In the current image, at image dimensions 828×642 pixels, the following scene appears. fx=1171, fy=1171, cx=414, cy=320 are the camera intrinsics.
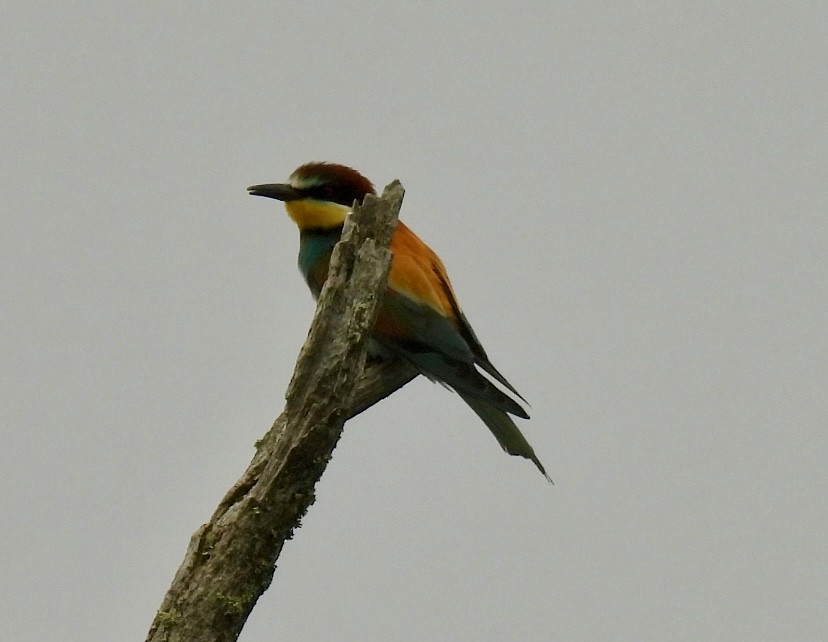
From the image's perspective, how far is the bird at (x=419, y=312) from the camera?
442cm

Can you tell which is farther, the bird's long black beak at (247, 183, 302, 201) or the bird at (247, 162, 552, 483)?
the bird's long black beak at (247, 183, 302, 201)

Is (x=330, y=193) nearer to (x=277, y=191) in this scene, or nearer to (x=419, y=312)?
(x=277, y=191)

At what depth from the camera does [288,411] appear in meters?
3.25

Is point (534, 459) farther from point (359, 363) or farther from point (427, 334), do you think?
point (359, 363)

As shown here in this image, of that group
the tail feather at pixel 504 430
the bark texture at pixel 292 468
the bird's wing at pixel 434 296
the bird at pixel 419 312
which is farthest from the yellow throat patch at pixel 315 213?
the bark texture at pixel 292 468

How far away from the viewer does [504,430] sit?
179 inches

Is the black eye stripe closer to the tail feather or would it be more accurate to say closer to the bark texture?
the tail feather

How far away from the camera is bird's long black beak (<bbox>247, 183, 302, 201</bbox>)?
4887 mm

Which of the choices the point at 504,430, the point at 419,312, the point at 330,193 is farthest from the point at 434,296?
the point at 330,193

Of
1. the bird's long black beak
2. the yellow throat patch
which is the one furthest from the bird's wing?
the bird's long black beak

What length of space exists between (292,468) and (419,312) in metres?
1.38

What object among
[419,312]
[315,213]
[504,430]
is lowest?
[504,430]

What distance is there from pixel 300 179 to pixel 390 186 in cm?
153

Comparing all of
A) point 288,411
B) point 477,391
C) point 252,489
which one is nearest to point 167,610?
point 252,489
